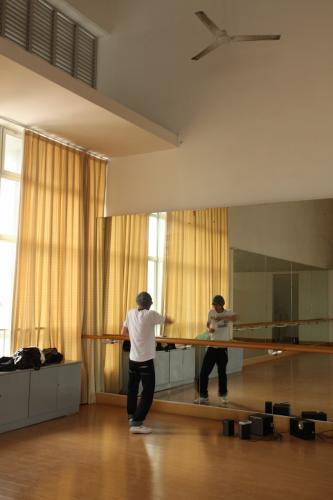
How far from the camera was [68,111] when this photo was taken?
6.41 metres

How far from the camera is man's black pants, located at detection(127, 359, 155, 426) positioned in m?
6.05

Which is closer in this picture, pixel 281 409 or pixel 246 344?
pixel 281 409

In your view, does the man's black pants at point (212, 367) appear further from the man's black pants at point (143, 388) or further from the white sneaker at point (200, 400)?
the man's black pants at point (143, 388)

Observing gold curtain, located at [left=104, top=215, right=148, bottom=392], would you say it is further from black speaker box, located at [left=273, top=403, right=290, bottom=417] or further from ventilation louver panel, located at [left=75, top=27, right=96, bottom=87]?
black speaker box, located at [left=273, top=403, right=290, bottom=417]

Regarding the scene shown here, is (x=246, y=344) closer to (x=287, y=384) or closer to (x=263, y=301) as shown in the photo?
(x=263, y=301)

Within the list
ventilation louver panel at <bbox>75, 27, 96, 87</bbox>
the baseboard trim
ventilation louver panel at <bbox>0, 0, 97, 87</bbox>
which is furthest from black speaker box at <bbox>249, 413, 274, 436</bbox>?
ventilation louver panel at <bbox>75, 27, 96, 87</bbox>

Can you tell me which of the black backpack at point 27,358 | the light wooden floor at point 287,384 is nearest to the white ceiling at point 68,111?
the black backpack at point 27,358

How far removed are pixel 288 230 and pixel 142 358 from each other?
7.68ft

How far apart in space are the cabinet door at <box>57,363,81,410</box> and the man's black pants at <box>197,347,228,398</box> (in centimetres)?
164

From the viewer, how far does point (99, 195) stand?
318 inches

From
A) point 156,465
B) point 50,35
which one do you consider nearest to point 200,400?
point 156,465

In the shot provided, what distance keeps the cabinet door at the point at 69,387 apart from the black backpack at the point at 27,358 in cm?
49

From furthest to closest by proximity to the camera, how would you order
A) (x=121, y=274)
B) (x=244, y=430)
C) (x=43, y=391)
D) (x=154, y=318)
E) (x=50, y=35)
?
(x=121, y=274) → (x=50, y=35) → (x=43, y=391) → (x=154, y=318) → (x=244, y=430)

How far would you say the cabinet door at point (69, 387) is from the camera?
266 inches
